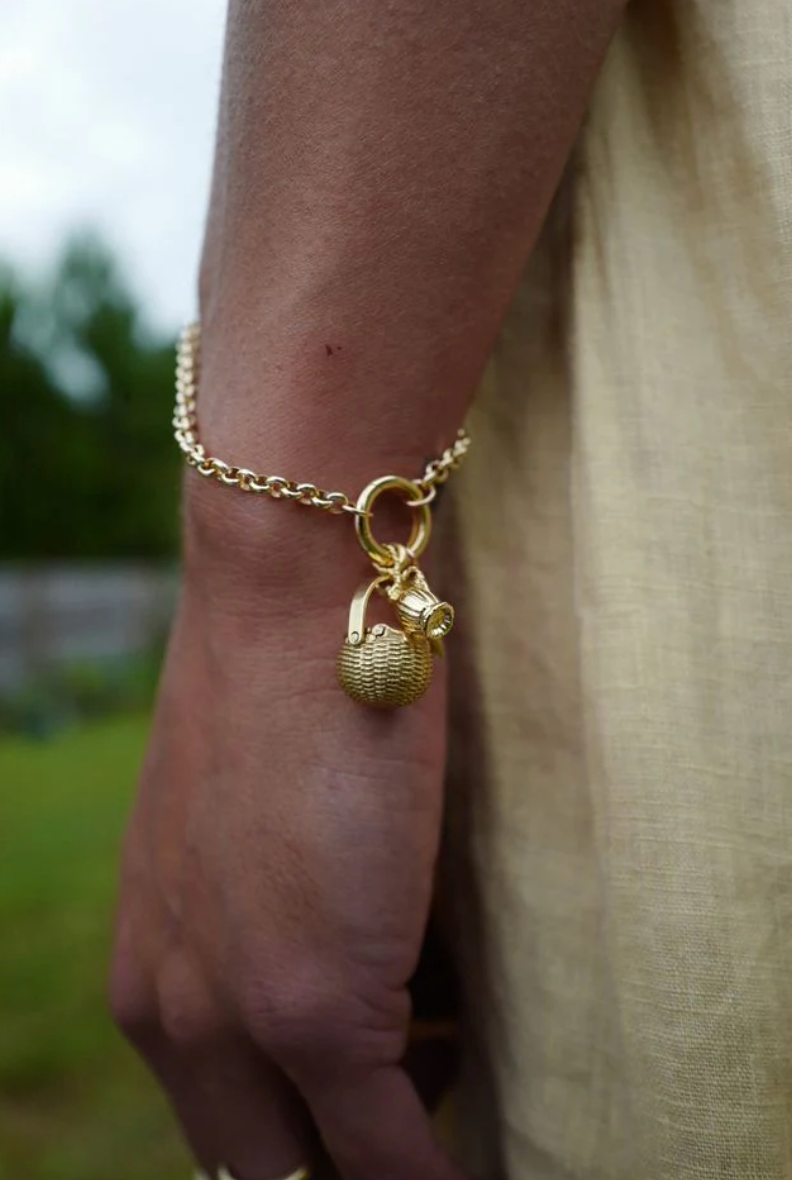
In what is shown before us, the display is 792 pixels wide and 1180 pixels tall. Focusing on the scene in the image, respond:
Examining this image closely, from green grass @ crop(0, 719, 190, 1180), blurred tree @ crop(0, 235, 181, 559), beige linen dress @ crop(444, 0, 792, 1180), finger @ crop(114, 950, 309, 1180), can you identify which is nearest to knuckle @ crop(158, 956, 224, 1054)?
finger @ crop(114, 950, 309, 1180)

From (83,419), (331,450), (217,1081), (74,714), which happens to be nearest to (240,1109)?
(217,1081)

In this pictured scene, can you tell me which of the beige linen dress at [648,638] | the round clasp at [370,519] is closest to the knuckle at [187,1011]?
the beige linen dress at [648,638]

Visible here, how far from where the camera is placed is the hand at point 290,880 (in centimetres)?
74

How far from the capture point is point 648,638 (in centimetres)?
72

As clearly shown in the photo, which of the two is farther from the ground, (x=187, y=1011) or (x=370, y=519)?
(x=370, y=519)

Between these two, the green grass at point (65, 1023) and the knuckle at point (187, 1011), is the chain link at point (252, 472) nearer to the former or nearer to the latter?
the knuckle at point (187, 1011)

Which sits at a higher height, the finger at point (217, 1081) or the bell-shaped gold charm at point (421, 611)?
the bell-shaped gold charm at point (421, 611)

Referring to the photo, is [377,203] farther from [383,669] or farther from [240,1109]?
[240,1109]

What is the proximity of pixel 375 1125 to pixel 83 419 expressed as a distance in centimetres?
1488

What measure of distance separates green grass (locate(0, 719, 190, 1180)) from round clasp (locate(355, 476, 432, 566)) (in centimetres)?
180

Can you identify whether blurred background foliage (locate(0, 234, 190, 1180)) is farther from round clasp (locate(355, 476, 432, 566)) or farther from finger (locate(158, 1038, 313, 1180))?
round clasp (locate(355, 476, 432, 566))

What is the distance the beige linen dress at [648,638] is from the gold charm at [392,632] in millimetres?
97

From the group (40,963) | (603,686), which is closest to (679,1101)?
(603,686)

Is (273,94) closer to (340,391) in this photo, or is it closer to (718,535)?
(340,391)
